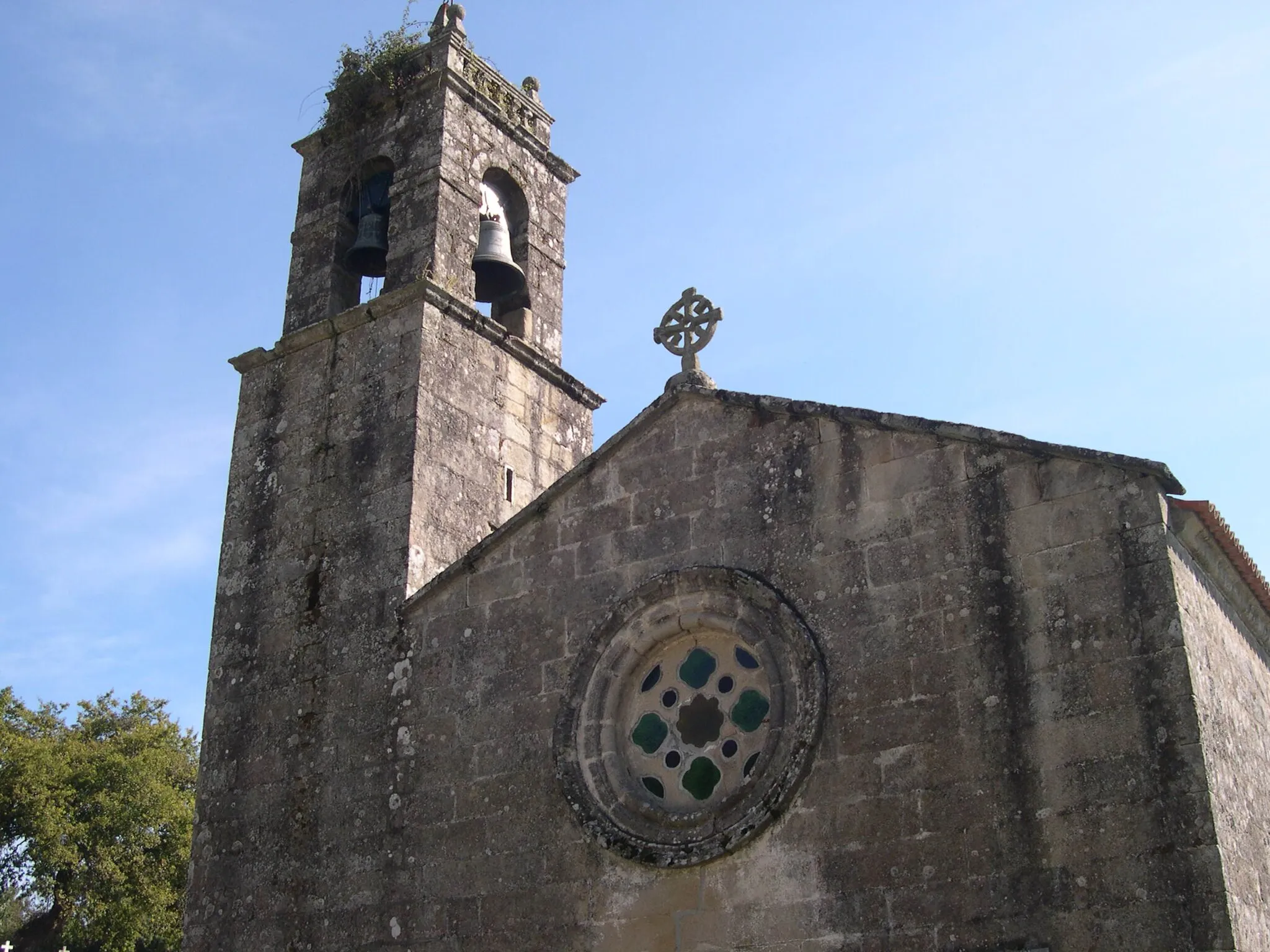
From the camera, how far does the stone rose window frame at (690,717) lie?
8.16m

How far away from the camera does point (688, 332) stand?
9859 mm

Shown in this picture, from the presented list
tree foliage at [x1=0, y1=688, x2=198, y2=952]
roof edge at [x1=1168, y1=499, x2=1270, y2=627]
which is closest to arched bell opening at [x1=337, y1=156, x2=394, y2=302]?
roof edge at [x1=1168, y1=499, x2=1270, y2=627]

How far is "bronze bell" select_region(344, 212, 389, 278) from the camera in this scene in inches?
490

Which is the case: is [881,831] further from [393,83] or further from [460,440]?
[393,83]

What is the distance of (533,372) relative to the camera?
12281mm

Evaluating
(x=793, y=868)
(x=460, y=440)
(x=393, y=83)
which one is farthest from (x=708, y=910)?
(x=393, y=83)

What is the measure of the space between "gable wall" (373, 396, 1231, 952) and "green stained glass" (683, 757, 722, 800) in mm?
547

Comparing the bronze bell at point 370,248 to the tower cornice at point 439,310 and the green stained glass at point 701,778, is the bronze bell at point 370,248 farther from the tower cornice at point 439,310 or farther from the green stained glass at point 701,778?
the green stained glass at point 701,778

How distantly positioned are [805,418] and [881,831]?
2566mm

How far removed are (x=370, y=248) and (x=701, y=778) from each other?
19.6ft

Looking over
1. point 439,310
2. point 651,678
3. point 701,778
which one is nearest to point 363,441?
point 439,310

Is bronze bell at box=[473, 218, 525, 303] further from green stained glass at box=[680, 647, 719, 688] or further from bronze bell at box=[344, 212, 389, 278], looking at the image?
green stained glass at box=[680, 647, 719, 688]

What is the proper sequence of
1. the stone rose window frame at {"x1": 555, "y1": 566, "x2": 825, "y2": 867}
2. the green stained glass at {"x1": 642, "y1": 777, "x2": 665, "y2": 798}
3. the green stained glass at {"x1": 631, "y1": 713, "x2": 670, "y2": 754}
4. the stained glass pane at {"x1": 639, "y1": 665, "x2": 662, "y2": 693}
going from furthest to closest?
1. the stained glass pane at {"x1": 639, "y1": 665, "x2": 662, "y2": 693}
2. the green stained glass at {"x1": 631, "y1": 713, "x2": 670, "y2": 754}
3. the green stained glass at {"x1": 642, "y1": 777, "x2": 665, "y2": 798}
4. the stone rose window frame at {"x1": 555, "y1": 566, "x2": 825, "y2": 867}

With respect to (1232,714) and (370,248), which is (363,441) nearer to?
(370,248)
